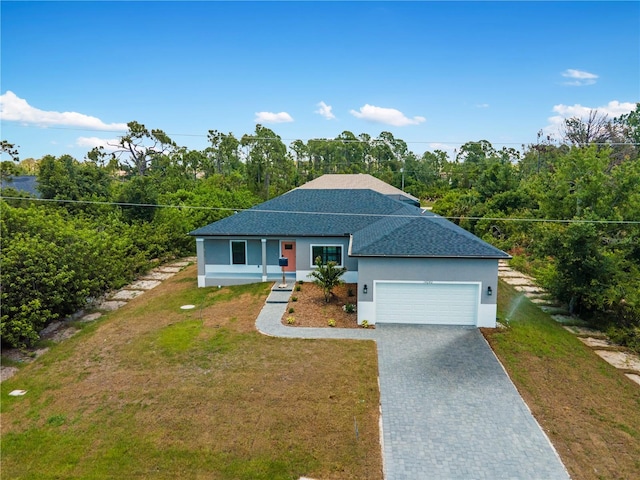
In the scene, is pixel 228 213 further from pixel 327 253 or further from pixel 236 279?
pixel 327 253

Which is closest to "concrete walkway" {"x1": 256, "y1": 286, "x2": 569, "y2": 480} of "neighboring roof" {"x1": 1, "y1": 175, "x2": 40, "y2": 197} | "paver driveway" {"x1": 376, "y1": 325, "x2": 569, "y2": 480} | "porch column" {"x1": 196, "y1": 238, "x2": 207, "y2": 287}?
"paver driveway" {"x1": 376, "y1": 325, "x2": 569, "y2": 480}

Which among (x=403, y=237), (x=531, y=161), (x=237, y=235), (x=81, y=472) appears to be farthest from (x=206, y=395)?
(x=531, y=161)

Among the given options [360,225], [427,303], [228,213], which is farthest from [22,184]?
[427,303]

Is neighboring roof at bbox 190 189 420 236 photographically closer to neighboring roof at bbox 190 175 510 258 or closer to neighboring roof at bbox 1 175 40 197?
neighboring roof at bbox 190 175 510 258

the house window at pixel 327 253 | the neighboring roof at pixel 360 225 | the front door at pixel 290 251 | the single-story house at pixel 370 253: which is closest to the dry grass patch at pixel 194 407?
the single-story house at pixel 370 253

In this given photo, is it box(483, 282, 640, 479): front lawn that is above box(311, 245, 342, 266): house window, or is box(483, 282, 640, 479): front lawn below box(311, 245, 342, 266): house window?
below

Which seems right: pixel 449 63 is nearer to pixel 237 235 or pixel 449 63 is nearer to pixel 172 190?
pixel 237 235
